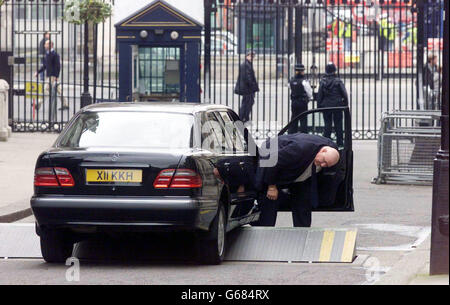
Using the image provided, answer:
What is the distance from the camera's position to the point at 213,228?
941 cm

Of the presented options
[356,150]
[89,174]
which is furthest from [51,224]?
[356,150]

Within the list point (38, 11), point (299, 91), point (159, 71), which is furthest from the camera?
point (38, 11)

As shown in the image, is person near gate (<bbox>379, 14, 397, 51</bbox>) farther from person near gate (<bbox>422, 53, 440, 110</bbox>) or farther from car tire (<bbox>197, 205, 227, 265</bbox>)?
car tire (<bbox>197, 205, 227, 265</bbox>)

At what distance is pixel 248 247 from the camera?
10.2m

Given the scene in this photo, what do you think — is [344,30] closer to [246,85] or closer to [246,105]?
[246,85]

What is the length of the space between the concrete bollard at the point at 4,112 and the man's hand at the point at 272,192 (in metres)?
10.6

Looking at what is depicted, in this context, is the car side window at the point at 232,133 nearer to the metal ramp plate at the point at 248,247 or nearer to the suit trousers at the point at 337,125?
the metal ramp plate at the point at 248,247

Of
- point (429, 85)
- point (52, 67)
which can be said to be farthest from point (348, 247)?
point (52, 67)

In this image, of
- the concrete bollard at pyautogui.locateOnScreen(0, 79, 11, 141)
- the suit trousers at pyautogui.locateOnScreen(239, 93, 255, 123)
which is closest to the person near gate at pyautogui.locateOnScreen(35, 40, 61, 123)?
the concrete bollard at pyautogui.locateOnScreen(0, 79, 11, 141)

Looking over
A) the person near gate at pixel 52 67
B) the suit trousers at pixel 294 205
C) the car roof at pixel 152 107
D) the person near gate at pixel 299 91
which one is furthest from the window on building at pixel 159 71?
the car roof at pixel 152 107

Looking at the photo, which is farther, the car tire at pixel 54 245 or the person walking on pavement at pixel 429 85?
the person walking on pavement at pixel 429 85

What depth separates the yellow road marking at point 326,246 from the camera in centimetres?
980

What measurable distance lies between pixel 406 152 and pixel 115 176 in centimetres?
818

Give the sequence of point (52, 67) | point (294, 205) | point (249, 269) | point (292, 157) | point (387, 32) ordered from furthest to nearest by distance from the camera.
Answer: point (52, 67) < point (387, 32) < point (294, 205) < point (292, 157) < point (249, 269)
